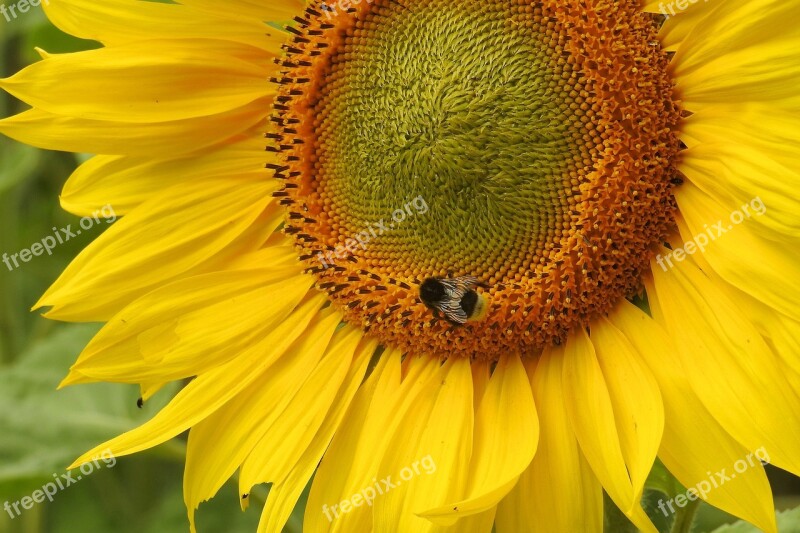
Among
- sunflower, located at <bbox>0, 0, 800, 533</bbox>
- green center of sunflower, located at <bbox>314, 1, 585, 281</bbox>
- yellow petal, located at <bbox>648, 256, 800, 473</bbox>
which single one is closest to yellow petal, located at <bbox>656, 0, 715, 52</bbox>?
sunflower, located at <bbox>0, 0, 800, 533</bbox>

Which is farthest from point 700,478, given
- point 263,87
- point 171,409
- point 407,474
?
point 263,87

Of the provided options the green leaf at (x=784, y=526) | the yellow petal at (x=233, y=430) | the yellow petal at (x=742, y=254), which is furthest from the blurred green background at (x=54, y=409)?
the yellow petal at (x=742, y=254)

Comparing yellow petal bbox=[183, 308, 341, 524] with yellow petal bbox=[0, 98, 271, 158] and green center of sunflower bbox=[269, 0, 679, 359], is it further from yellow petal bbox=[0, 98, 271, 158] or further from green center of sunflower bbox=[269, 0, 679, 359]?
yellow petal bbox=[0, 98, 271, 158]

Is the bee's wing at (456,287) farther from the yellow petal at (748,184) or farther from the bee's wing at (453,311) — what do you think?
the yellow petal at (748,184)

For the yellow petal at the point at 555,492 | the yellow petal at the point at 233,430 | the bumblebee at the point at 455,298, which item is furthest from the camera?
the yellow petal at the point at 233,430

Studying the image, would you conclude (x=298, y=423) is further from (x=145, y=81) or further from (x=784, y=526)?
(x=784, y=526)
